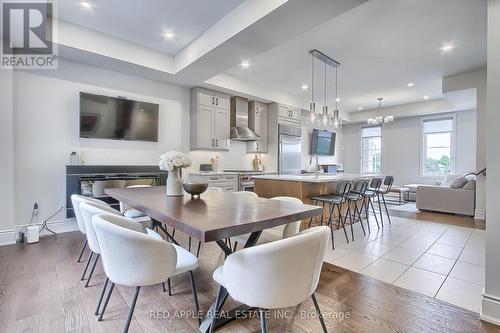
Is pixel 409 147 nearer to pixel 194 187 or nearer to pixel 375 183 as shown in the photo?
pixel 375 183

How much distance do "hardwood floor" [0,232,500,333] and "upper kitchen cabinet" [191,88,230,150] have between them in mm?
3003

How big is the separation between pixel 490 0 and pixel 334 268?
2.60m

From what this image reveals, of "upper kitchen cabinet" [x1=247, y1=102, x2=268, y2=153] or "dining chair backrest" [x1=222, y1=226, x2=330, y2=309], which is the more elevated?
"upper kitchen cabinet" [x1=247, y1=102, x2=268, y2=153]

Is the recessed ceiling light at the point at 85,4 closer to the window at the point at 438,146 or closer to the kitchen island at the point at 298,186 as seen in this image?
the kitchen island at the point at 298,186

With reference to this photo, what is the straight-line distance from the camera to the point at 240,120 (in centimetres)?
567

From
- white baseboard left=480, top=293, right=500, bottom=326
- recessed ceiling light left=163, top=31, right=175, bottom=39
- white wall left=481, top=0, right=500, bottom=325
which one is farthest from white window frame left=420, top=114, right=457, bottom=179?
recessed ceiling light left=163, top=31, right=175, bottom=39

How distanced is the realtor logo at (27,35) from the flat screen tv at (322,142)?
676cm

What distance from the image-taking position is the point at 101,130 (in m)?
3.95

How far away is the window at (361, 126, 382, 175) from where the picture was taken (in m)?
A: 8.82

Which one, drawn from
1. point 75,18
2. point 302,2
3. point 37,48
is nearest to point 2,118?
point 37,48

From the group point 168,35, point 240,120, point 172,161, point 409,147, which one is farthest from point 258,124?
point 409,147

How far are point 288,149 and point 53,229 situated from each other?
16.8ft

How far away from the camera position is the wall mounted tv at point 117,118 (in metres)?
3.81

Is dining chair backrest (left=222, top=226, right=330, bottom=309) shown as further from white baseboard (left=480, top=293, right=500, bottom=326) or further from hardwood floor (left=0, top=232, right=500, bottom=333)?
white baseboard (left=480, top=293, right=500, bottom=326)
